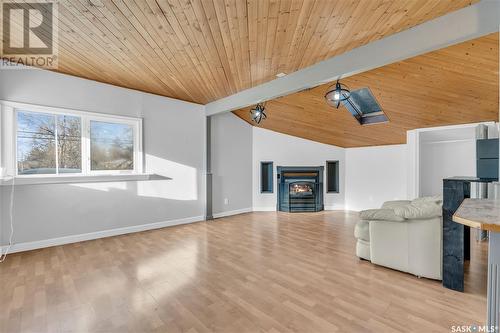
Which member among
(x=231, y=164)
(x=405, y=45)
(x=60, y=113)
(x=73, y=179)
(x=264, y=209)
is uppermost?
(x=405, y=45)

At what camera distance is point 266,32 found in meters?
2.43

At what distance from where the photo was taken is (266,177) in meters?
6.76

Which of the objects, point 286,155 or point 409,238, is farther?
point 286,155

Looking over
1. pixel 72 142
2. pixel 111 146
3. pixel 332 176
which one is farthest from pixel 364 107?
pixel 72 142

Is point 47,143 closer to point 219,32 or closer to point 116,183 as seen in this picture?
point 116,183

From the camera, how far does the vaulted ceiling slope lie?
2.61 m

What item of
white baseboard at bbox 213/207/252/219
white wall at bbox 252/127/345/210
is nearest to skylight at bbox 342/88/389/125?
white wall at bbox 252/127/345/210

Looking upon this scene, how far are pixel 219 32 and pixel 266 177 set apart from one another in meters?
4.73

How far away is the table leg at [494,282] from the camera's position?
1.14 metres

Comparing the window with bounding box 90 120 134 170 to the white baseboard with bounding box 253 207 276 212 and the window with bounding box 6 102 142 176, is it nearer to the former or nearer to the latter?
the window with bounding box 6 102 142 176

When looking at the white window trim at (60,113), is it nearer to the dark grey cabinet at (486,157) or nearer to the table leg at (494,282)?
the table leg at (494,282)

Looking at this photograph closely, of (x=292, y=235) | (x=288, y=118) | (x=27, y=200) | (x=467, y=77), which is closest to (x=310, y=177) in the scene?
(x=288, y=118)

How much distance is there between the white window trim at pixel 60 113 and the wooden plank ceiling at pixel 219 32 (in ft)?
2.25

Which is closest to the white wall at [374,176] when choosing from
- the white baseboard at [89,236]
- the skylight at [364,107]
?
the skylight at [364,107]
